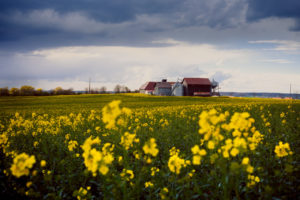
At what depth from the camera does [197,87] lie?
203ft

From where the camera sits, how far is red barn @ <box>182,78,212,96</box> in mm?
61219

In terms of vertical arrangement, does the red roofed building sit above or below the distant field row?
above

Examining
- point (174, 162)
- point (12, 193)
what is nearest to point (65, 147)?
point (12, 193)

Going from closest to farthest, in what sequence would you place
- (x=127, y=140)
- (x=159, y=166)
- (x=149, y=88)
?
(x=127, y=140), (x=159, y=166), (x=149, y=88)

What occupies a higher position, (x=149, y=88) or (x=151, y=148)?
(x=149, y=88)

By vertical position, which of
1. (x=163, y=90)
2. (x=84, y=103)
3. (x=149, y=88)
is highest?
(x=149, y=88)

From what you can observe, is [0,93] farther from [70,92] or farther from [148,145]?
[148,145]

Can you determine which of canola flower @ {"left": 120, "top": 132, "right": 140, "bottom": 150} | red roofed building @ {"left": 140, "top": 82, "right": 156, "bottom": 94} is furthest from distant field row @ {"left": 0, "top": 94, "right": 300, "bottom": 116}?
red roofed building @ {"left": 140, "top": 82, "right": 156, "bottom": 94}

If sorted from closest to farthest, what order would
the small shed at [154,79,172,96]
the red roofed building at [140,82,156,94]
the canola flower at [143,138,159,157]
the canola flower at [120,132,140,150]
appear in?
the canola flower at [143,138,159,157], the canola flower at [120,132,140,150], the small shed at [154,79,172,96], the red roofed building at [140,82,156,94]

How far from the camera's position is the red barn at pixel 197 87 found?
61.2 m

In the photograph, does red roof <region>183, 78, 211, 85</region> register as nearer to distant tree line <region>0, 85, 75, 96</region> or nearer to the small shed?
the small shed

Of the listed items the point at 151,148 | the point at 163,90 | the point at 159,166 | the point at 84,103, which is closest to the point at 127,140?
the point at 151,148

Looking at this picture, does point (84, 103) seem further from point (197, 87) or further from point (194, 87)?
point (197, 87)

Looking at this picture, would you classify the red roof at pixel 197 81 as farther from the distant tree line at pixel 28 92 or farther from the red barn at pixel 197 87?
the distant tree line at pixel 28 92
